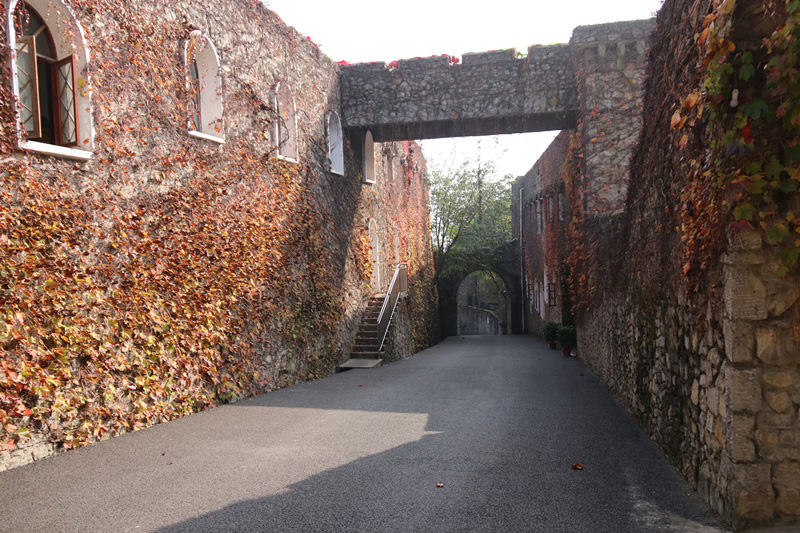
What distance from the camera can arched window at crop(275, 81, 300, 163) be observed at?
9602 millimetres

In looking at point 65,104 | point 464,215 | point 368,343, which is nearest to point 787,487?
point 65,104

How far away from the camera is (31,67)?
5.29 m

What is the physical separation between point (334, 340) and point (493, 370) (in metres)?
3.25

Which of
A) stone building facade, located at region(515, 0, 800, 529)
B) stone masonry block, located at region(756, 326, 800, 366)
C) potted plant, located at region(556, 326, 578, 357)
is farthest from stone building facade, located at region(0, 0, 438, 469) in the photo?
potted plant, located at region(556, 326, 578, 357)

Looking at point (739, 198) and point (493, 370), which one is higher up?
point (739, 198)

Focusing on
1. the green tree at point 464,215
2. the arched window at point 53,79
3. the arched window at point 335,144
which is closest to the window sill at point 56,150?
the arched window at point 53,79

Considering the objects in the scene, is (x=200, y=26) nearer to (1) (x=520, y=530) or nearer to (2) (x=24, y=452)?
(2) (x=24, y=452)

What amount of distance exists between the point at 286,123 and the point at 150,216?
4.31m

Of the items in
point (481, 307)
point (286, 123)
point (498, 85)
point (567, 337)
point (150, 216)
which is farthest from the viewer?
point (481, 307)

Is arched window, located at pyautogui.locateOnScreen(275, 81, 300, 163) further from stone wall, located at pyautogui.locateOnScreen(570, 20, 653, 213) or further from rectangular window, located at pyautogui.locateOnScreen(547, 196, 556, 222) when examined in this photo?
rectangular window, located at pyautogui.locateOnScreen(547, 196, 556, 222)

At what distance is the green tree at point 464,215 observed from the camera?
25188mm

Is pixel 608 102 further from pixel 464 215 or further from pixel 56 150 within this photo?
pixel 464 215

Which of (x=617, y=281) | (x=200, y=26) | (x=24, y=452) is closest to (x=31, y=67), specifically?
(x=200, y=26)

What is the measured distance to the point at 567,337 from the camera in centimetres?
1388
